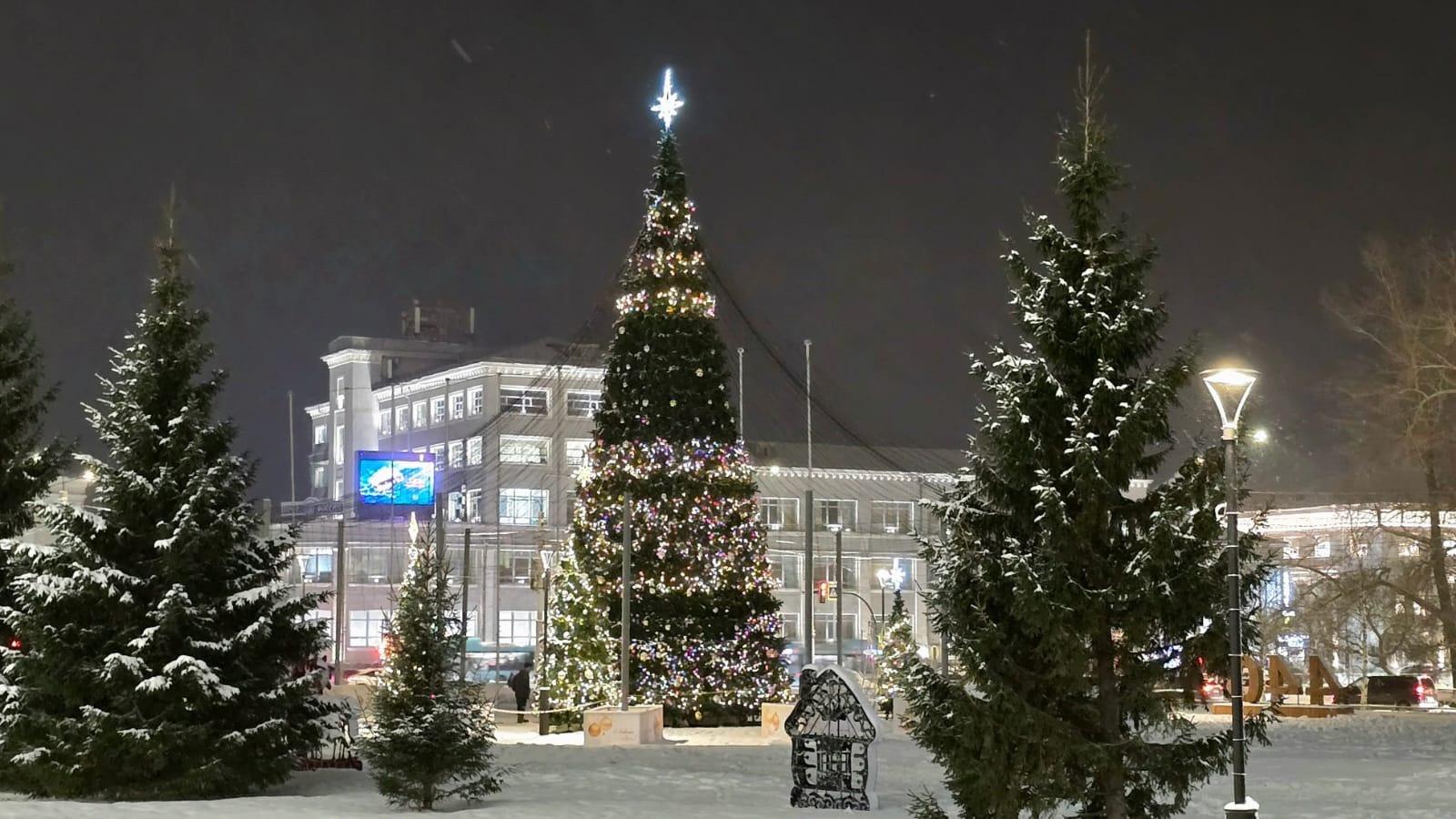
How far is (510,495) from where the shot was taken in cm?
9712

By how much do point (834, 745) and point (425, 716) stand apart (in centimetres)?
514

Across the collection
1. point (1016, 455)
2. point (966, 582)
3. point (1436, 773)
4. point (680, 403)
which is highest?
point (680, 403)

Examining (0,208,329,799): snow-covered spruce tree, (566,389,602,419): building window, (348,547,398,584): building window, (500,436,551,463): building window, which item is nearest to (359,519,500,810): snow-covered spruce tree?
(0,208,329,799): snow-covered spruce tree

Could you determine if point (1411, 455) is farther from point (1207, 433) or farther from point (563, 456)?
point (563, 456)

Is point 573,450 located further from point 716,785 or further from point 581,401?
point 716,785

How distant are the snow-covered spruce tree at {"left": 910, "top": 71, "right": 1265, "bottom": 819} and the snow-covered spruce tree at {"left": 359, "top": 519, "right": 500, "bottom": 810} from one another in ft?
21.3

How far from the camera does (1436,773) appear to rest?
2431 cm

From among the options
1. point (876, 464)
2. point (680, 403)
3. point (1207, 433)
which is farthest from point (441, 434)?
point (1207, 433)

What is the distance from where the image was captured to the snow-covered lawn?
1978cm

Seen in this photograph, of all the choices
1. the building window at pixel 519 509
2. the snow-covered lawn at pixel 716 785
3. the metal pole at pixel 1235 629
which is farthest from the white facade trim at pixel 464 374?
the metal pole at pixel 1235 629

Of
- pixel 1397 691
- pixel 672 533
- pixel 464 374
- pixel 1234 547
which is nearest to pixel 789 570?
pixel 464 374

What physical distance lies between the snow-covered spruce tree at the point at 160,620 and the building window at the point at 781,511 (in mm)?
68712

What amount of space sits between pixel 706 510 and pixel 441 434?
71673mm

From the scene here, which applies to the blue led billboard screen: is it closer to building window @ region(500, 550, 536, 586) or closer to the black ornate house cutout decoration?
building window @ region(500, 550, 536, 586)
